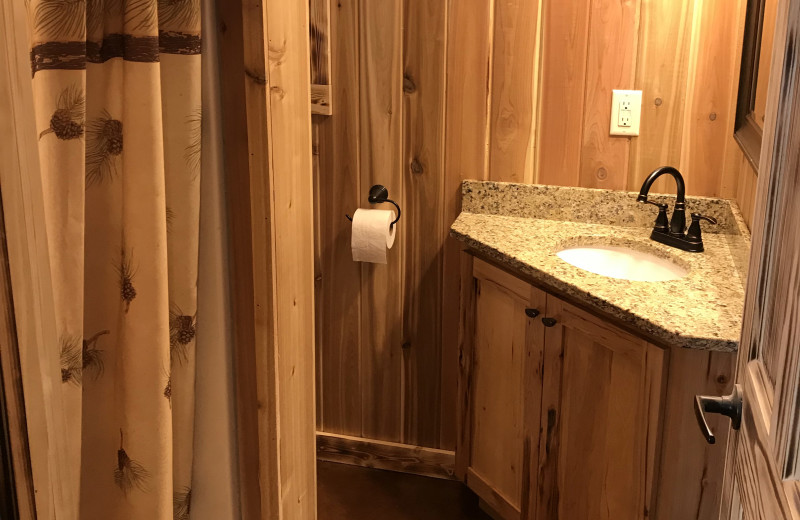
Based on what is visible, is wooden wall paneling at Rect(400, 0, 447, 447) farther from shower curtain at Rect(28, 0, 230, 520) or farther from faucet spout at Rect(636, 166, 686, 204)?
shower curtain at Rect(28, 0, 230, 520)

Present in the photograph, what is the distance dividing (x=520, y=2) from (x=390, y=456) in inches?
62.8

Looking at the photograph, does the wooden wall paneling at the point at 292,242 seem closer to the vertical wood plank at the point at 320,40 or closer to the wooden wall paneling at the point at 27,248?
the wooden wall paneling at the point at 27,248

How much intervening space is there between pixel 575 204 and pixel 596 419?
74cm

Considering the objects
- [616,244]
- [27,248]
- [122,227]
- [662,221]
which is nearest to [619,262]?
[616,244]

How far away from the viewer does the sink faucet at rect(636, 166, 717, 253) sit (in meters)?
1.99

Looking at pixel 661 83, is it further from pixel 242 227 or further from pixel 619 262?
pixel 242 227

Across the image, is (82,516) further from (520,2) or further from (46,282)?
(520,2)

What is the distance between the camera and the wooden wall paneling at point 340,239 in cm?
241

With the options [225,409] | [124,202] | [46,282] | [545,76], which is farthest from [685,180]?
[46,282]

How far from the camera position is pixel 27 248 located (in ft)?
2.05

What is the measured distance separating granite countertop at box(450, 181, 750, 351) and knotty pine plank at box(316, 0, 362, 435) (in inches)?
16.4

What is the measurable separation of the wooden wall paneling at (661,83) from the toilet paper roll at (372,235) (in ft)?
2.46

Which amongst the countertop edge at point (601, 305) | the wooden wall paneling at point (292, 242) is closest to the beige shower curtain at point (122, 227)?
the wooden wall paneling at point (292, 242)

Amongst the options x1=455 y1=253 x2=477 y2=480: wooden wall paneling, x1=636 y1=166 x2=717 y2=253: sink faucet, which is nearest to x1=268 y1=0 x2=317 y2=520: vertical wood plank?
x1=455 y1=253 x2=477 y2=480: wooden wall paneling
